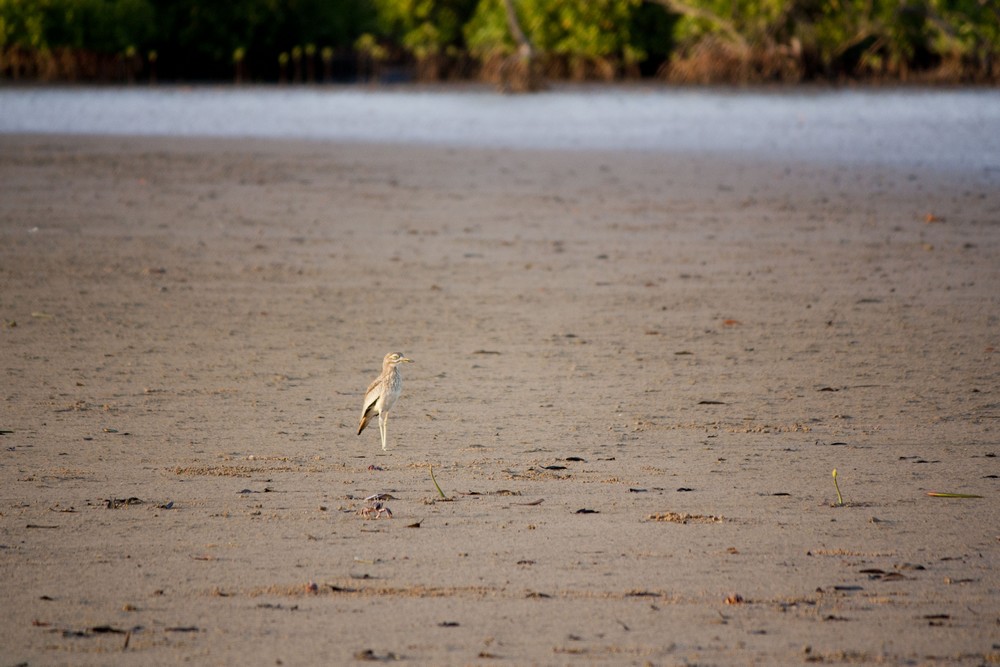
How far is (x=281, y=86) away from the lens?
152 feet

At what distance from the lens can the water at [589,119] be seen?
20453mm

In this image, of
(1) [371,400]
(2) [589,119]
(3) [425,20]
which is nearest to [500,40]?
(3) [425,20]

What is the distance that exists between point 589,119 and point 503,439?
21921 mm

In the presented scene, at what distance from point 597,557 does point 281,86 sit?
Result: 43.5 metres

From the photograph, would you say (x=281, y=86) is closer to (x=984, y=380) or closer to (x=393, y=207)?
(x=393, y=207)

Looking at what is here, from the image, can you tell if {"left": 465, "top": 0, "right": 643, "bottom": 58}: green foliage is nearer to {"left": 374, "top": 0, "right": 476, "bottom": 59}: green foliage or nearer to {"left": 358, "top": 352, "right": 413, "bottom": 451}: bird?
{"left": 374, "top": 0, "right": 476, "bottom": 59}: green foliage

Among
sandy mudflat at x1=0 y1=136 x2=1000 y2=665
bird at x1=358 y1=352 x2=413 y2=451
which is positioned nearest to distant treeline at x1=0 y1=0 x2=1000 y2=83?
sandy mudflat at x1=0 y1=136 x2=1000 y2=665

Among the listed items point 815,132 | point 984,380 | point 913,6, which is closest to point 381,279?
point 984,380

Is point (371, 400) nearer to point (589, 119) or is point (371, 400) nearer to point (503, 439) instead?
point (503, 439)

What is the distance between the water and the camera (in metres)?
20.5

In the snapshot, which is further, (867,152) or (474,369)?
(867,152)

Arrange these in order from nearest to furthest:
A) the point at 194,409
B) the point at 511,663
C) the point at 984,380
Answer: the point at 511,663 < the point at 194,409 < the point at 984,380

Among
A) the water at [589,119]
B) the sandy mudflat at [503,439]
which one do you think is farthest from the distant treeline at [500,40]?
the sandy mudflat at [503,439]

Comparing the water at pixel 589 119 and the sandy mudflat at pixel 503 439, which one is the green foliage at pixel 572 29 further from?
the sandy mudflat at pixel 503 439
